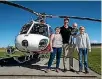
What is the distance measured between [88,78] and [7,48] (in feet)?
20.0

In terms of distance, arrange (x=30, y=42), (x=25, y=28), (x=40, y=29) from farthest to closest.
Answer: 1. (x=40, y=29)
2. (x=25, y=28)
3. (x=30, y=42)

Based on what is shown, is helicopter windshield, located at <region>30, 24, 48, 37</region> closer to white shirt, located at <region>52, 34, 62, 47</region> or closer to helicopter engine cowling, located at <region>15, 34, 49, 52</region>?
helicopter engine cowling, located at <region>15, 34, 49, 52</region>

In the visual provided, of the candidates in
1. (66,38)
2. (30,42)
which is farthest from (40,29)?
(66,38)

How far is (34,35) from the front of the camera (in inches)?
506

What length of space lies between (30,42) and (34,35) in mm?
622

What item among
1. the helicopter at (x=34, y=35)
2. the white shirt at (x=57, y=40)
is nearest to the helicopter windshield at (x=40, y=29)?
the helicopter at (x=34, y=35)

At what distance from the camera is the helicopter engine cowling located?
1240 centimetres

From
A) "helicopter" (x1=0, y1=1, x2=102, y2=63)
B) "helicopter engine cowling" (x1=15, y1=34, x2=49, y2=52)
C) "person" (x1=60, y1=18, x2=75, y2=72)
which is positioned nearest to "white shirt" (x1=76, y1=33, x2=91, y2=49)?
"person" (x1=60, y1=18, x2=75, y2=72)

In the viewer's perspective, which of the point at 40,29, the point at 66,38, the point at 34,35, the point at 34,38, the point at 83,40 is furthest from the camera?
the point at 40,29

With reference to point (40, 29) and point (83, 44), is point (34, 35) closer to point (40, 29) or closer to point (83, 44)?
point (40, 29)

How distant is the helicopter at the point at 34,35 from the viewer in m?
12.4

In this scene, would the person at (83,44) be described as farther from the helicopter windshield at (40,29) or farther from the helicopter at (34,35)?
the helicopter windshield at (40,29)

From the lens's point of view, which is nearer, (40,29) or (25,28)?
(25,28)

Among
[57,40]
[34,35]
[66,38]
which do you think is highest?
[34,35]
